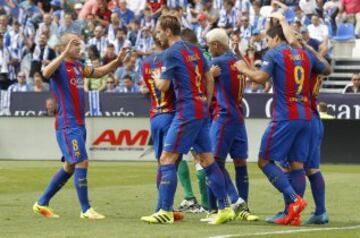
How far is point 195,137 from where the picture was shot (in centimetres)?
1382

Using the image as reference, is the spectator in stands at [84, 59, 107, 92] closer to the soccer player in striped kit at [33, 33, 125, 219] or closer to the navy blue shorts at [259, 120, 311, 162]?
the soccer player in striped kit at [33, 33, 125, 219]

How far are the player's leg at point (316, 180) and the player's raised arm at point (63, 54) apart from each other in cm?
299

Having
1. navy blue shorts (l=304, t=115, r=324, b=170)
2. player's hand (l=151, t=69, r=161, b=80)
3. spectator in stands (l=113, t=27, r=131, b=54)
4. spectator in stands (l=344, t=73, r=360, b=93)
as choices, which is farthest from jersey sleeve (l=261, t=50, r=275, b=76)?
spectator in stands (l=113, t=27, r=131, b=54)

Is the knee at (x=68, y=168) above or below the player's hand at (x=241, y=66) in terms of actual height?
below

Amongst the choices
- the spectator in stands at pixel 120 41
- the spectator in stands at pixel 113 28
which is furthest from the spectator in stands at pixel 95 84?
the spectator in stands at pixel 113 28

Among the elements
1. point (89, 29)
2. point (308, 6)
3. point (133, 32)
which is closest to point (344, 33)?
point (308, 6)

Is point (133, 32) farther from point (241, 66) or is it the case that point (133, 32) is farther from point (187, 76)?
point (187, 76)

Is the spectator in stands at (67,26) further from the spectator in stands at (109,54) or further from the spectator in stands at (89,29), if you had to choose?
the spectator in stands at (109,54)

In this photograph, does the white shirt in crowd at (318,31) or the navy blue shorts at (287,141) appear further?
the white shirt in crowd at (318,31)

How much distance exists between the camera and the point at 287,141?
1390 centimetres

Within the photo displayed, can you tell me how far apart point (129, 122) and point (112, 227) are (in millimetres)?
14064

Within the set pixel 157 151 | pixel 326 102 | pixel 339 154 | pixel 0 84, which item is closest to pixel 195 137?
pixel 157 151

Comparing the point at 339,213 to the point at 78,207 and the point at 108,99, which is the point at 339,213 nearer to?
the point at 78,207

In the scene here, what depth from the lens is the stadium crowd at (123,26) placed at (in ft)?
106
